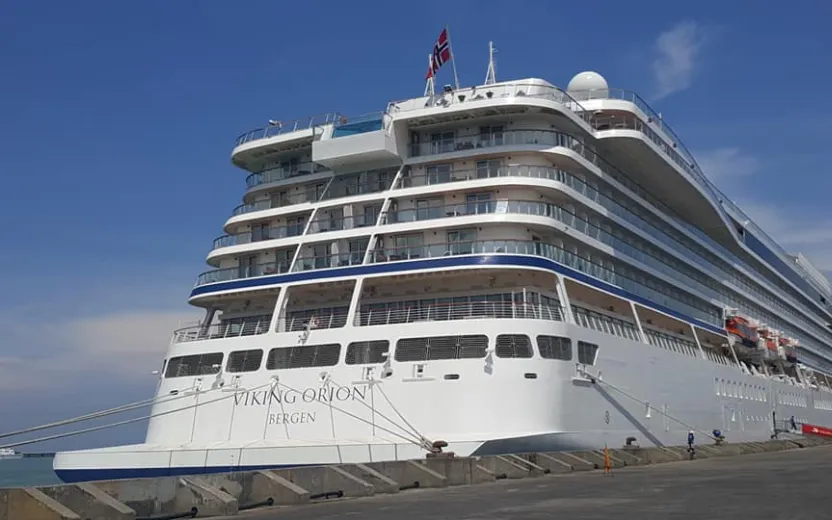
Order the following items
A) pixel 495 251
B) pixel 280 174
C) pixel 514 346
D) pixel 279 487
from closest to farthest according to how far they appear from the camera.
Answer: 1. pixel 279 487
2. pixel 514 346
3. pixel 495 251
4. pixel 280 174

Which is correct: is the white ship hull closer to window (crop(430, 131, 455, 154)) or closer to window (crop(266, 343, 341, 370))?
window (crop(266, 343, 341, 370))

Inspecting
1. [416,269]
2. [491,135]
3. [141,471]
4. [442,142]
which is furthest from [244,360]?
[491,135]

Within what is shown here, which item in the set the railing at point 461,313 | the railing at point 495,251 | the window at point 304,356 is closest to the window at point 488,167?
the railing at point 495,251

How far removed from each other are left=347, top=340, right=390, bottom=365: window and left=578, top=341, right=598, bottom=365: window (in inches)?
241

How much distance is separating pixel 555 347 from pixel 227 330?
11.9 metres

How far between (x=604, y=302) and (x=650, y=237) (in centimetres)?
593

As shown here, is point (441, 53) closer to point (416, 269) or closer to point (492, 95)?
point (492, 95)

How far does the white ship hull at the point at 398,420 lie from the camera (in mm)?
23656

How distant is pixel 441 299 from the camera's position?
2975cm

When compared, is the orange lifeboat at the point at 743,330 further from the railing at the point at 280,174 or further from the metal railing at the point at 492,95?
the railing at the point at 280,174

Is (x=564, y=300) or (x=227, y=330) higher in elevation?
(x=564, y=300)

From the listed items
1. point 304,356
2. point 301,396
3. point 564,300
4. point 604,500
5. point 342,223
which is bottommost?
point 604,500

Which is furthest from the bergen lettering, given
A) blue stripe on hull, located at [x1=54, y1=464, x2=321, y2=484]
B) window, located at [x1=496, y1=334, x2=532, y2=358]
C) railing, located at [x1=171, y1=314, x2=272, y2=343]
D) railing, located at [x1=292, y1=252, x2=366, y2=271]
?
railing, located at [x1=292, y1=252, x2=366, y2=271]

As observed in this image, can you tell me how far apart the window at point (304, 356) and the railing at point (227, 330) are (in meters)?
2.46
